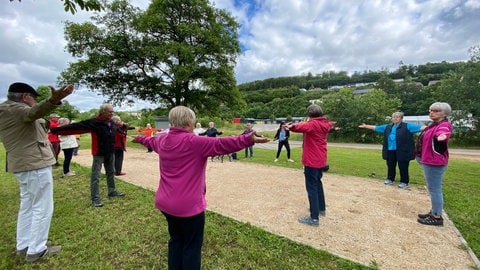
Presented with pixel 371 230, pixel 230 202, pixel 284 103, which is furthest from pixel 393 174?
pixel 284 103

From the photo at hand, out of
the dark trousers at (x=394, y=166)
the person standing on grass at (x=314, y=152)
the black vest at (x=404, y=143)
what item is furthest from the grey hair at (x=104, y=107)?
the dark trousers at (x=394, y=166)

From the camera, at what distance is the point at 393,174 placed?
7191 mm

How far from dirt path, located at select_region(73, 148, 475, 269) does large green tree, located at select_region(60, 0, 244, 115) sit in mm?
13543

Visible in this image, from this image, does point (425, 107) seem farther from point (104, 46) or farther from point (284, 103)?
point (104, 46)

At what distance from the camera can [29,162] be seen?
9.80ft

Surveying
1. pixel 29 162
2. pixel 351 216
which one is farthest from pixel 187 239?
pixel 351 216

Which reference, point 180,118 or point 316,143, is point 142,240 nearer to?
point 180,118

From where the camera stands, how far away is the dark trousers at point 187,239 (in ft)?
7.58

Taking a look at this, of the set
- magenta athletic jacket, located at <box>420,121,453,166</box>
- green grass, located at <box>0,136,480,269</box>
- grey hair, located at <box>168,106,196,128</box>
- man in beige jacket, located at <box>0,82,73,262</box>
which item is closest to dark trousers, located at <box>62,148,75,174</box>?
green grass, located at <box>0,136,480,269</box>

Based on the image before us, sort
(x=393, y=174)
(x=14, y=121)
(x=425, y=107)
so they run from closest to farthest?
(x=14, y=121), (x=393, y=174), (x=425, y=107)

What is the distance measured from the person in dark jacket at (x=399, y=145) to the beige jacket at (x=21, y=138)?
7.05 metres

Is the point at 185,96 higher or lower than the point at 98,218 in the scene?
higher

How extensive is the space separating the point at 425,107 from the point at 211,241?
7873 cm

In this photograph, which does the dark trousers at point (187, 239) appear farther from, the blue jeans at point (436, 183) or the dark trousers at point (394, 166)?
the dark trousers at point (394, 166)
